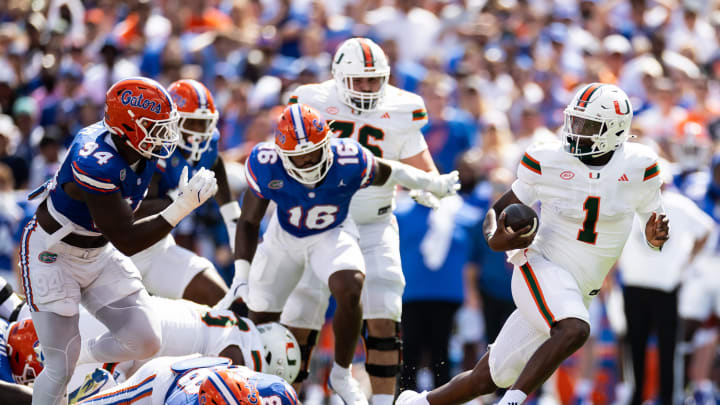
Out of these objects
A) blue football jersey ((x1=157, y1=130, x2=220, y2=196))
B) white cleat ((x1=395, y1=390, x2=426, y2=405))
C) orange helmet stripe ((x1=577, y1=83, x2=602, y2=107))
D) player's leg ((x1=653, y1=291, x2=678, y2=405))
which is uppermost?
orange helmet stripe ((x1=577, y1=83, x2=602, y2=107))

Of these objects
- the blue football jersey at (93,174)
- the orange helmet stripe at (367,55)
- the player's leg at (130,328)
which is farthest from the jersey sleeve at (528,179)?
the player's leg at (130,328)

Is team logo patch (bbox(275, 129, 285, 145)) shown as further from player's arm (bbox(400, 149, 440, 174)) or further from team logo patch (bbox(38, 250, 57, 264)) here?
team logo patch (bbox(38, 250, 57, 264))

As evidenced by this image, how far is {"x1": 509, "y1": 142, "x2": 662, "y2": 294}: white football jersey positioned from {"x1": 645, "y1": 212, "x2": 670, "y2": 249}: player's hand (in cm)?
10

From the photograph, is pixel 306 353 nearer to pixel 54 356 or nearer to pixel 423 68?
pixel 54 356

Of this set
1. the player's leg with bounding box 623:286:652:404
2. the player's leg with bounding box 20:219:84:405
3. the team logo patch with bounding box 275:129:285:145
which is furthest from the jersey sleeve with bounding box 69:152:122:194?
the player's leg with bounding box 623:286:652:404

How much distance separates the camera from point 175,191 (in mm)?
7031

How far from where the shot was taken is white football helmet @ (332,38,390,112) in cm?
680

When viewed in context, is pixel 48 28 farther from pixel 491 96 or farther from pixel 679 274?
pixel 679 274

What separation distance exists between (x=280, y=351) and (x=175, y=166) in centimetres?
160

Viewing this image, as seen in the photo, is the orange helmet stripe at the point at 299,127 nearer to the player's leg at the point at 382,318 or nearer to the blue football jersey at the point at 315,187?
the blue football jersey at the point at 315,187

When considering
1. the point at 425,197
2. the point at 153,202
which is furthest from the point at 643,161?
the point at 153,202

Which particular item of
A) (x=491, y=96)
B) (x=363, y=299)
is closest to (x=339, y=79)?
(x=363, y=299)

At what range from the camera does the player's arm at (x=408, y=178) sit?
21.0 ft

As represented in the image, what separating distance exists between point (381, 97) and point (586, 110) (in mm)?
1595
